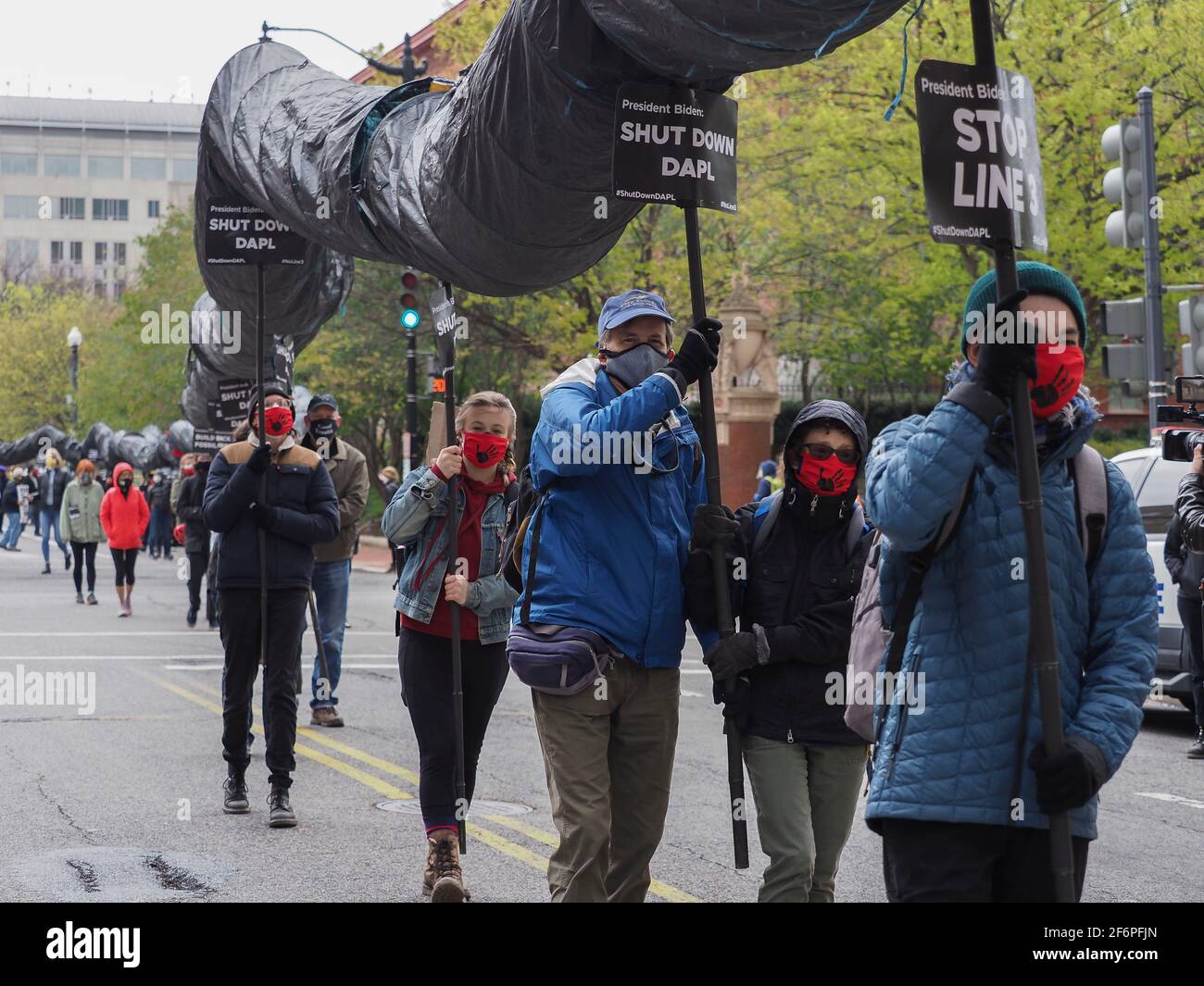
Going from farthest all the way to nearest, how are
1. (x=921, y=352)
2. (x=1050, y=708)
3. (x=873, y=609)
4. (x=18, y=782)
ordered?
1. (x=921, y=352)
2. (x=18, y=782)
3. (x=873, y=609)
4. (x=1050, y=708)

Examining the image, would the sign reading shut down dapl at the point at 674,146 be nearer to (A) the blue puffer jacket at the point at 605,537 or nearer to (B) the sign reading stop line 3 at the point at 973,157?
(A) the blue puffer jacket at the point at 605,537

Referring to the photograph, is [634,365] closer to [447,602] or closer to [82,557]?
[447,602]

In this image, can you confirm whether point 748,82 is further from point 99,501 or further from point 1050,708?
point 1050,708

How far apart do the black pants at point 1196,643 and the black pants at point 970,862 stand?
26.1ft

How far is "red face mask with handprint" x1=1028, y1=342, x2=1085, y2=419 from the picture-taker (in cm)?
361

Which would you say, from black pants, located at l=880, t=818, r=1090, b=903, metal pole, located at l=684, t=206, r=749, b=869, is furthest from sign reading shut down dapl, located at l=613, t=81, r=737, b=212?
black pants, located at l=880, t=818, r=1090, b=903

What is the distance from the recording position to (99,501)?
77.3 feet

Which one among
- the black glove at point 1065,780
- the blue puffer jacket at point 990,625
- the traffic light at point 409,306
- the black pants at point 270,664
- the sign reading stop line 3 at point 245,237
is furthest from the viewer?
the traffic light at point 409,306

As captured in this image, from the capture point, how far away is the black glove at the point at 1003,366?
3455mm

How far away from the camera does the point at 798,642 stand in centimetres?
496

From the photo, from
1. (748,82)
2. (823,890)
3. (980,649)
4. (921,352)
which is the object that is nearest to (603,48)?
(980,649)

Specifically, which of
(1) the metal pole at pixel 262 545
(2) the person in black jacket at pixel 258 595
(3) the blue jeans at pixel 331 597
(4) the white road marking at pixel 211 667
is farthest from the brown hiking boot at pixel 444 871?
(4) the white road marking at pixel 211 667

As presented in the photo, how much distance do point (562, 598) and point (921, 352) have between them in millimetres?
26136

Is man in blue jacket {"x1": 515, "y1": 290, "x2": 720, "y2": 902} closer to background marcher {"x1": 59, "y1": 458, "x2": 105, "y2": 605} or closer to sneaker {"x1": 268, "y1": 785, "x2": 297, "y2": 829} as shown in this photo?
sneaker {"x1": 268, "y1": 785, "x2": 297, "y2": 829}
